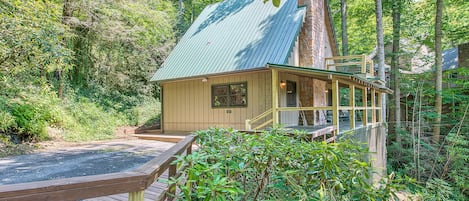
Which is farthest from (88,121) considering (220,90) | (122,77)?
(220,90)

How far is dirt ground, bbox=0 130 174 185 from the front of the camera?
15.5ft

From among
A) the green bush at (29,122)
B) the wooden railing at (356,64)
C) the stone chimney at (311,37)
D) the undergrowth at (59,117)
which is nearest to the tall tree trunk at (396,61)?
the wooden railing at (356,64)

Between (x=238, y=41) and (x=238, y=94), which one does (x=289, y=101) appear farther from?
(x=238, y=41)

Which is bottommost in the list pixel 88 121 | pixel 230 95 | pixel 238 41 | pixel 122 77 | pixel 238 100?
pixel 88 121

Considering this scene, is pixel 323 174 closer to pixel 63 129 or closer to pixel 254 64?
pixel 254 64

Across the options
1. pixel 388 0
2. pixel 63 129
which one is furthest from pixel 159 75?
pixel 388 0

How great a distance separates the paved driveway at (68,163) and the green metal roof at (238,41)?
12.1ft

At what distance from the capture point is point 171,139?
927 cm

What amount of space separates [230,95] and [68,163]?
5310 mm

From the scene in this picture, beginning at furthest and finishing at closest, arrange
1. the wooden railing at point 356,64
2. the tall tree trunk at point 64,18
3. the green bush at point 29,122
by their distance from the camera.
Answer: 1. the tall tree trunk at point 64,18
2. the wooden railing at point 356,64
3. the green bush at point 29,122

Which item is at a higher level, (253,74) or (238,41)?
(238,41)

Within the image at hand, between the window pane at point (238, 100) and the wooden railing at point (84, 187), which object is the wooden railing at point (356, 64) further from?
the wooden railing at point (84, 187)

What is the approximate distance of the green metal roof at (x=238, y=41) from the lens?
866cm

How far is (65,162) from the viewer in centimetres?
584
